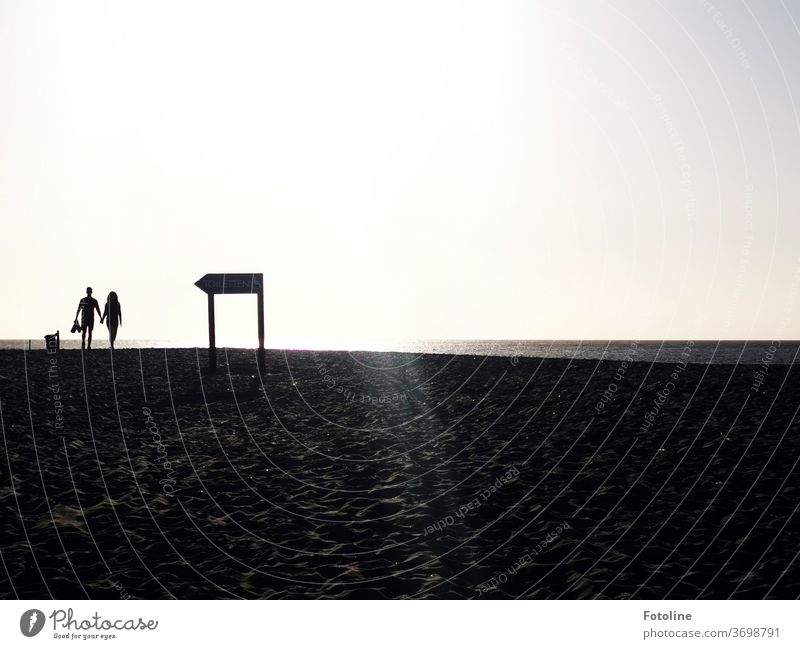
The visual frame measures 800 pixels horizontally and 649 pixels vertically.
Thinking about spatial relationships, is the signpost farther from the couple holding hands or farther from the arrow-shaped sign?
the couple holding hands

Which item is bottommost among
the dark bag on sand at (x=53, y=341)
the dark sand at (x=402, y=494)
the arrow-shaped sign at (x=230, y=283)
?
the dark sand at (x=402, y=494)

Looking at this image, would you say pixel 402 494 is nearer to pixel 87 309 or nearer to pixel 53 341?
pixel 87 309

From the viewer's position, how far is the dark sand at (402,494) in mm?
6492

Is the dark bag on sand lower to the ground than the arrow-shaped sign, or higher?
lower

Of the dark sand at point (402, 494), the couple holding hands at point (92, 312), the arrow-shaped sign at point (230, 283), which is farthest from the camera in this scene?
the couple holding hands at point (92, 312)

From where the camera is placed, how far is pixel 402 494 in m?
9.52

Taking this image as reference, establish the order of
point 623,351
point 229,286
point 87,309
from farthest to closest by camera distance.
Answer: point 623,351
point 87,309
point 229,286

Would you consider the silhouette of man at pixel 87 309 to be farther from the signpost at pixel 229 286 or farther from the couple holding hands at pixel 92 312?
the signpost at pixel 229 286

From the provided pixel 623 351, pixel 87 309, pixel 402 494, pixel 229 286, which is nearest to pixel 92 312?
pixel 87 309

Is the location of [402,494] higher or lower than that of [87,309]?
lower

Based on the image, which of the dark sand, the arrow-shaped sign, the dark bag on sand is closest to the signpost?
the arrow-shaped sign

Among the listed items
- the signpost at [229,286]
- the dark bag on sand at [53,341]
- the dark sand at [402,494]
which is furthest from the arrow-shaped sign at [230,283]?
the dark bag on sand at [53,341]

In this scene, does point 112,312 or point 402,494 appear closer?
point 402,494

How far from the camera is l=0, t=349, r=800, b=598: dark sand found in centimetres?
649
